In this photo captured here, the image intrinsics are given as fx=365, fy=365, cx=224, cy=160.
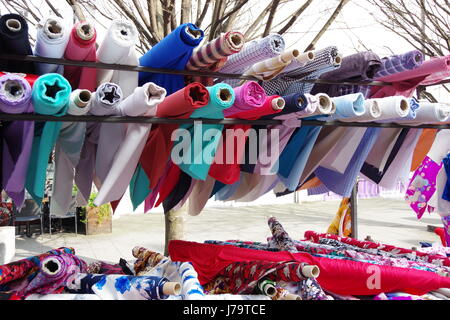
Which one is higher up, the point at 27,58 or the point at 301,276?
the point at 27,58

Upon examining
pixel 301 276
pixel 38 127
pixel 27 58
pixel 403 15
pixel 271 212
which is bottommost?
pixel 271 212

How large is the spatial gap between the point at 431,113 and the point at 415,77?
0.28 metres

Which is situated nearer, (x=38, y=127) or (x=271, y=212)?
(x=38, y=127)

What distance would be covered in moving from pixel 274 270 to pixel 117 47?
902 millimetres

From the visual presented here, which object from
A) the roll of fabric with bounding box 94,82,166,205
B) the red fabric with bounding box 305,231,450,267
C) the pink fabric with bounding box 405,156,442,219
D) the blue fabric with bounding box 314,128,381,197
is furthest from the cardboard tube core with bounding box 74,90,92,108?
the pink fabric with bounding box 405,156,442,219

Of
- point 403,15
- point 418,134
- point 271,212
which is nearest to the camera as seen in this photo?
point 418,134

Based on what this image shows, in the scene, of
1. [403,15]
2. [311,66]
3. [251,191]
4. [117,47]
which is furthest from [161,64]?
[403,15]

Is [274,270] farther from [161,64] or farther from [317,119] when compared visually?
[161,64]

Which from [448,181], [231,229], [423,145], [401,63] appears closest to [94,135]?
[401,63]

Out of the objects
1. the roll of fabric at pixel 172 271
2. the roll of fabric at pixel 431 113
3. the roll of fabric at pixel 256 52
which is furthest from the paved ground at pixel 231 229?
the roll of fabric at pixel 431 113

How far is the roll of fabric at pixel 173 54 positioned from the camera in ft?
3.81

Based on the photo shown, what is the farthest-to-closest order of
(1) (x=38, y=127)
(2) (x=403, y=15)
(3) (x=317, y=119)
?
(2) (x=403, y=15)
(3) (x=317, y=119)
(1) (x=38, y=127)

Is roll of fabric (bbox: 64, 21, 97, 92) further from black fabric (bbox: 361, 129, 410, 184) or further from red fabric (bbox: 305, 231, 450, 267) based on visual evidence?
red fabric (bbox: 305, 231, 450, 267)

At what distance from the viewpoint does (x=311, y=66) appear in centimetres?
138
